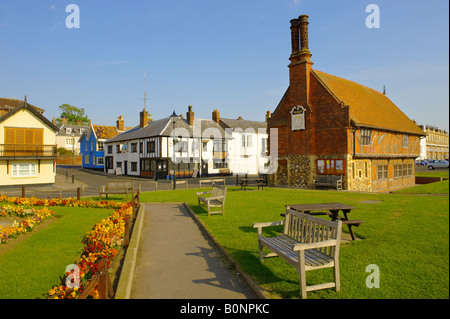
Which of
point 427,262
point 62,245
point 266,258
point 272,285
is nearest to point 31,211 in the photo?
point 62,245

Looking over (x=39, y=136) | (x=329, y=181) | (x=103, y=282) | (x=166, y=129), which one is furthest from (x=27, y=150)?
(x=103, y=282)

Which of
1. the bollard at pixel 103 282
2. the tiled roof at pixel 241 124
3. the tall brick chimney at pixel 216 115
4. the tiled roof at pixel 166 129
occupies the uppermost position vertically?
the tall brick chimney at pixel 216 115

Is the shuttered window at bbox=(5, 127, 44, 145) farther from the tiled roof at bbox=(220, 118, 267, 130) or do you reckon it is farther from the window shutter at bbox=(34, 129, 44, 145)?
the tiled roof at bbox=(220, 118, 267, 130)

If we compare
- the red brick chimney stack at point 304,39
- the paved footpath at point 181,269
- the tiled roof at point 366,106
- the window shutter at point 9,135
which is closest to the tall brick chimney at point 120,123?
the window shutter at point 9,135

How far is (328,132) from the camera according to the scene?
77.9ft

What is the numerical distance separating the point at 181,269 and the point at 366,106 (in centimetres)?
2748

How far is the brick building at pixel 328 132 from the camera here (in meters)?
23.0

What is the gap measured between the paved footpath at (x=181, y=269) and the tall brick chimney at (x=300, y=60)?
19.5m

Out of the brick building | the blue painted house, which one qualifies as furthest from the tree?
the brick building

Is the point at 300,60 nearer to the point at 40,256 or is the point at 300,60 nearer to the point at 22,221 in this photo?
the point at 22,221

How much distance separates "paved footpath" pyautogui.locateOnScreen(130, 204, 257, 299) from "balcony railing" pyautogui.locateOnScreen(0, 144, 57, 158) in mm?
25717

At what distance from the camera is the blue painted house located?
177 ft

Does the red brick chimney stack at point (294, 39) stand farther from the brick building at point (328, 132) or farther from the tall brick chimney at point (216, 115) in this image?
the tall brick chimney at point (216, 115)
